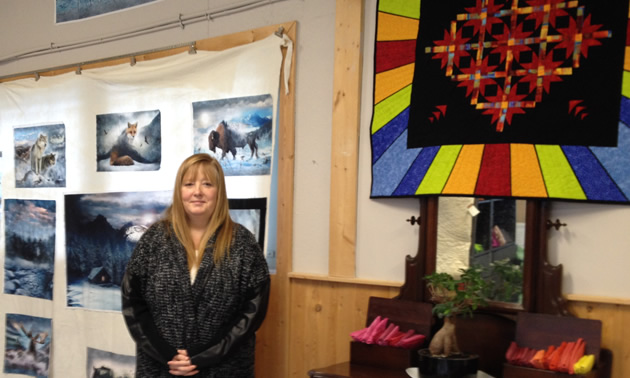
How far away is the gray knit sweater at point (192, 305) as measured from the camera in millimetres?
2555

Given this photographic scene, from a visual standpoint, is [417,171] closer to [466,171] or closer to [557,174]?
[466,171]

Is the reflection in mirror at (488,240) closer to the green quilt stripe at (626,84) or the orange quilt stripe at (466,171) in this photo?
the orange quilt stripe at (466,171)

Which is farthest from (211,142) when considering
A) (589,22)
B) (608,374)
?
(608,374)

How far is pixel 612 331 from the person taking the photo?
2.44m

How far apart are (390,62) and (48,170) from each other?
2571 mm

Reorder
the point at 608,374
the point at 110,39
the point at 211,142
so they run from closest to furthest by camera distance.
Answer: the point at 608,374, the point at 211,142, the point at 110,39

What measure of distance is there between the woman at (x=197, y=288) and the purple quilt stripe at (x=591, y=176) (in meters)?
1.28

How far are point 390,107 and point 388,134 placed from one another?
4.8 inches

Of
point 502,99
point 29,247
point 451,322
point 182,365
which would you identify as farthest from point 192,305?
point 29,247

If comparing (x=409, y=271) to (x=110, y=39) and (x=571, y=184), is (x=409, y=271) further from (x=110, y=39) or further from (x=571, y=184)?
(x=110, y=39)

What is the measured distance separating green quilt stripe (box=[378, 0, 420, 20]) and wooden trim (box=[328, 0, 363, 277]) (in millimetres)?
121

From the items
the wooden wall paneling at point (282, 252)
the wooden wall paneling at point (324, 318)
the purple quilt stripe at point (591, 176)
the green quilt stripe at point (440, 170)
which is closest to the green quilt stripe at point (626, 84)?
the purple quilt stripe at point (591, 176)

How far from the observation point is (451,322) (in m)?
2.46

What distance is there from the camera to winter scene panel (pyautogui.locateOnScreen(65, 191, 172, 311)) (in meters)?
3.87
